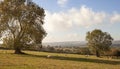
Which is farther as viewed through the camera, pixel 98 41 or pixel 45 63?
pixel 98 41

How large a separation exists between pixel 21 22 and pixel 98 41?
47838 mm

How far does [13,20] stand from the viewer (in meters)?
60.9

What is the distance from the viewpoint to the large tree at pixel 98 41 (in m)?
101

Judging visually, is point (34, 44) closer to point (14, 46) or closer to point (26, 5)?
point (14, 46)

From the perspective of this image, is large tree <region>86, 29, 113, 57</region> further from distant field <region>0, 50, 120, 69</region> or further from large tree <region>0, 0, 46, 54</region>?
distant field <region>0, 50, 120, 69</region>

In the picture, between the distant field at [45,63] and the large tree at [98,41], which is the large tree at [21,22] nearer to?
the distant field at [45,63]

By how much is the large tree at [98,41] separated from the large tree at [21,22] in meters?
43.3

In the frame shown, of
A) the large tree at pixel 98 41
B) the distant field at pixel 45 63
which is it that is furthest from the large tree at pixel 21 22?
the large tree at pixel 98 41

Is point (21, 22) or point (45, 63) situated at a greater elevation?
point (21, 22)

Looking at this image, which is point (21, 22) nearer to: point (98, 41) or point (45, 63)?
point (45, 63)

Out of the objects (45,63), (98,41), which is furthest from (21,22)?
(98,41)

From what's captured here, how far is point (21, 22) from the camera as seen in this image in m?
61.1

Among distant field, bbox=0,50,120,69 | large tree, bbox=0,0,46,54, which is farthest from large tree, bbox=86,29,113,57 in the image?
distant field, bbox=0,50,120,69

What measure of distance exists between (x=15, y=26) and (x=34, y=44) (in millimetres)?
6626
